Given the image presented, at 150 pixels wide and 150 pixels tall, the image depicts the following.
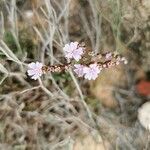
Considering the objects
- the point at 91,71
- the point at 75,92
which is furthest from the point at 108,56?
the point at 75,92

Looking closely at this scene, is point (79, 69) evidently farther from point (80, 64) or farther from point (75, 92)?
point (75, 92)

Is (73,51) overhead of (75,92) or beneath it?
overhead

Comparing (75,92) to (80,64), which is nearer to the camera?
(80,64)

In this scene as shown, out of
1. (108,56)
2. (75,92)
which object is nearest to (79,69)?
(108,56)

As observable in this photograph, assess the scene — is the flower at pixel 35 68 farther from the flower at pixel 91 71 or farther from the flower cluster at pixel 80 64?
the flower at pixel 91 71

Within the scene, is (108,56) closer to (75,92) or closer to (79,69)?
(79,69)

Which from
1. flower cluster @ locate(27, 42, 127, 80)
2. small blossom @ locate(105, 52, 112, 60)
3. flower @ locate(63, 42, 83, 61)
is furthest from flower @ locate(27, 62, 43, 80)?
small blossom @ locate(105, 52, 112, 60)

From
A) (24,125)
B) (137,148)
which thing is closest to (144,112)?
(137,148)

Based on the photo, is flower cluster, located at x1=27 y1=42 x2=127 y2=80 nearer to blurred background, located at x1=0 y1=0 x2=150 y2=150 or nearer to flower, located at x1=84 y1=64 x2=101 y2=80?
flower, located at x1=84 y1=64 x2=101 y2=80
